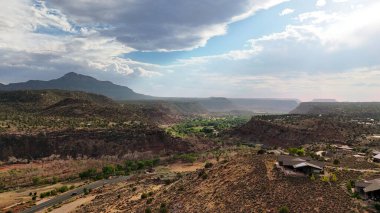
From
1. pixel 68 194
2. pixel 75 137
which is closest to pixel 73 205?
pixel 68 194

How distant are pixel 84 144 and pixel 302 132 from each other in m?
68.5

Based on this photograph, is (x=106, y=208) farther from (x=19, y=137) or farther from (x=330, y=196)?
(x=19, y=137)

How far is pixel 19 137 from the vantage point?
4587 inches

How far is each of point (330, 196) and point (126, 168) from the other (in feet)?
219

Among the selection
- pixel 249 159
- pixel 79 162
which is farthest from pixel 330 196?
pixel 79 162

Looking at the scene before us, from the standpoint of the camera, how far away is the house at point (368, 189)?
133ft

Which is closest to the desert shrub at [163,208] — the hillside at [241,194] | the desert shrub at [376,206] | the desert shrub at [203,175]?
the hillside at [241,194]

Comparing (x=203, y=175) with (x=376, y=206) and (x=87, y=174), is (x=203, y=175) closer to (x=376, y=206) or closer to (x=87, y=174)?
(x=376, y=206)

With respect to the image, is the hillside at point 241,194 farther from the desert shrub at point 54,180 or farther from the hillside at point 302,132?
the hillside at point 302,132

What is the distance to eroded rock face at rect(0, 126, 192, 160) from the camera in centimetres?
11506

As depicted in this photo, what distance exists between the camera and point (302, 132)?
5098 inches

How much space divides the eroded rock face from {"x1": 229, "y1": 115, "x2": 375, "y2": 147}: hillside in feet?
104

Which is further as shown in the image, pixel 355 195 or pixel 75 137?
pixel 75 137

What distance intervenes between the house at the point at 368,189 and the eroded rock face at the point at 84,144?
83.5 m
